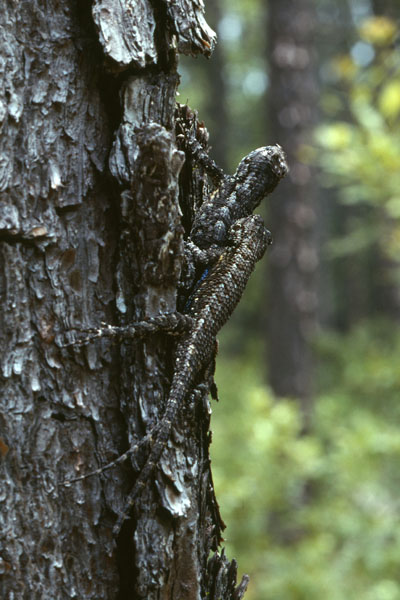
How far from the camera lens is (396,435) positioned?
563 centimetres

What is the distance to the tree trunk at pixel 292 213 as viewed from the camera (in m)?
7.73

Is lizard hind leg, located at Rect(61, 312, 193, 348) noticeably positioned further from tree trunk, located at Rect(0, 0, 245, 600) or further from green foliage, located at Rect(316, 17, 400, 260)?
green foliage, located at Rect(316, 17, 400, 260)

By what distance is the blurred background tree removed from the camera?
438cm

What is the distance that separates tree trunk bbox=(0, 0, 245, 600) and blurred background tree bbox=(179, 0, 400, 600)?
269 centimetres

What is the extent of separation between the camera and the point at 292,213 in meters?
7.75

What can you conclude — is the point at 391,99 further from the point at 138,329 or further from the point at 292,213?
the point at 292,213

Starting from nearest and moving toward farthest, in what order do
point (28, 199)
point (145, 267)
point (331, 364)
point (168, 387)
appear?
point (28, 199)
point (145, 267)
point (168, 387)
point (331, 364)

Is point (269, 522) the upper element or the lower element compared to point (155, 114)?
upper

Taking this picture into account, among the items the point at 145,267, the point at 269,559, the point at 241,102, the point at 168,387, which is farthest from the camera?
the point at 241,102

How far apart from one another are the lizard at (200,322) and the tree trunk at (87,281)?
0.04 meters

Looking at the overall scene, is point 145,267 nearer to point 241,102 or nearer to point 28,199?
point 28,199

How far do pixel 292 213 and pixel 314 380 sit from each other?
8.32 ft

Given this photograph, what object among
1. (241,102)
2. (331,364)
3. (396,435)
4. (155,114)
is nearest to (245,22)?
(241,102)

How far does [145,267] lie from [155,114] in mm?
421
